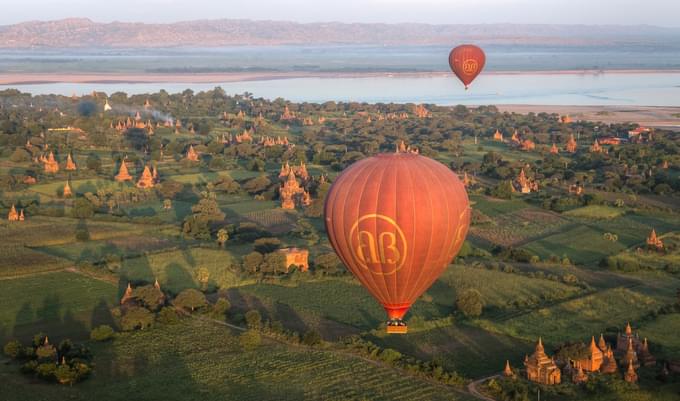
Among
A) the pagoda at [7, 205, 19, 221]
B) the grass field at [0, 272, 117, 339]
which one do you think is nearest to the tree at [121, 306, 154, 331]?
the grass field at [0, 272, 117, 339]

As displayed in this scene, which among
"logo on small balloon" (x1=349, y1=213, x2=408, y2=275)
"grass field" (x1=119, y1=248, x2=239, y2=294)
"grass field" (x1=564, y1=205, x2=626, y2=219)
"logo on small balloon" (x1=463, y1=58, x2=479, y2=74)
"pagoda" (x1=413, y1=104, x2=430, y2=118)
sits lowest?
"pagoda" (x1=413, y1=104, x2=430, y2=118)

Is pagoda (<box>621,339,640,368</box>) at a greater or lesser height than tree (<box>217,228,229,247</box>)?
greater

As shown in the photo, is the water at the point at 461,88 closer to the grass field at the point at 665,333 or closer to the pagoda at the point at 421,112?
the pagoda at the point at 421,112

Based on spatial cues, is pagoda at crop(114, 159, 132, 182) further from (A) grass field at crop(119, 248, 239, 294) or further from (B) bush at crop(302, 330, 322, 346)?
(B) bush at crop(302, 330, 322, 346)

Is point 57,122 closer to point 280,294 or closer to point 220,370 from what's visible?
point 280,294

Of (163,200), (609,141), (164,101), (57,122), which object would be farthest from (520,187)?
(164,101)

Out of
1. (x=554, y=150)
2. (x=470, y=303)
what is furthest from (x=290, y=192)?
(x=554, y=150)

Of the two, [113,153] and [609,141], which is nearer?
[113,153]
